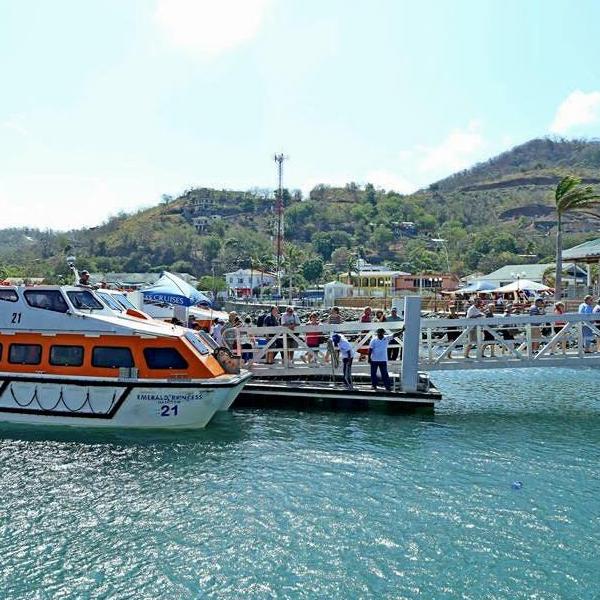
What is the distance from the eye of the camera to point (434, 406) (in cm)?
1773

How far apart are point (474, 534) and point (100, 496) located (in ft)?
20.4

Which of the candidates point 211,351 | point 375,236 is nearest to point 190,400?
point 211,351

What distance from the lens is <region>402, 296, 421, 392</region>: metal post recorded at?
17.0m

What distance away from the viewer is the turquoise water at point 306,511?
8094mm

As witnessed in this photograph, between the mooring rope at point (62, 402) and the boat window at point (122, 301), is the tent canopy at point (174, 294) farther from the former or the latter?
the mooring rope at point (62, 402)

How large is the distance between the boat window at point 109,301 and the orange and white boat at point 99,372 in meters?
0.65

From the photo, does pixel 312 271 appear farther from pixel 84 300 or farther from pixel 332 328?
pixel 84 300

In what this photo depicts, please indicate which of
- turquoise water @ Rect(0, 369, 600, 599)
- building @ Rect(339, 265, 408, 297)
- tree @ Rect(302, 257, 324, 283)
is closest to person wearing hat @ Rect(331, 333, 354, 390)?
turquoise water @ Rect(0, 369, 600, 599)

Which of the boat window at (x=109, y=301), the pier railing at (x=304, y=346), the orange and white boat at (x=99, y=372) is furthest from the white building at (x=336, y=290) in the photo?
the orange and white boat at (x=99, y=372)

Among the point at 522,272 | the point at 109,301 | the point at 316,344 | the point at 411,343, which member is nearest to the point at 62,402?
the point at 109,301

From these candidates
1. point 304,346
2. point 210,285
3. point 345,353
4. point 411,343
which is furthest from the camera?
point 210,285

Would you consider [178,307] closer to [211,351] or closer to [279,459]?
[211,351]

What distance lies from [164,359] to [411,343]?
6.59 meters

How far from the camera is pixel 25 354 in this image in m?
15.2
